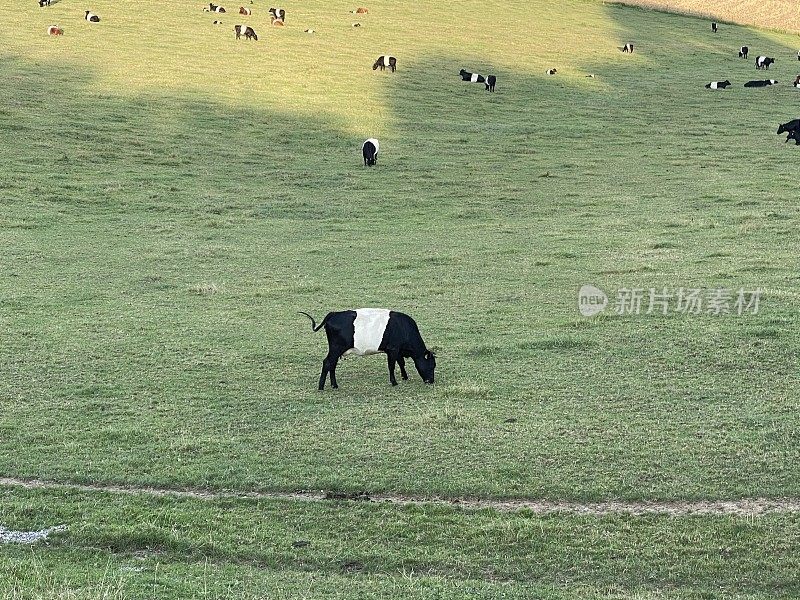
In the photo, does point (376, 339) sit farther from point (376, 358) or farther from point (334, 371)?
point (376, 358)

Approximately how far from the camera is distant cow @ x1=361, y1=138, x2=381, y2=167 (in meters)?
30.3

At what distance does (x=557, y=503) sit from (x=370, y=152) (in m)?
22.3

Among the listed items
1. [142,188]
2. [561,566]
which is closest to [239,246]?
[142,188]

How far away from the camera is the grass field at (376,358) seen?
8156 mm

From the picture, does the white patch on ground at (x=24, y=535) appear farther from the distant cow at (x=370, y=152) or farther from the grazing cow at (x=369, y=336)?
the distant cow at (x=370, y=152)

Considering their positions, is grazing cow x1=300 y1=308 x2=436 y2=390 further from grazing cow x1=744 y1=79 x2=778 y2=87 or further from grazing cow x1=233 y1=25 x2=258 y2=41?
grazing cow x1=233 y1=25 x2=258 y2=41

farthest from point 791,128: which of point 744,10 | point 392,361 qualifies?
point 744,10

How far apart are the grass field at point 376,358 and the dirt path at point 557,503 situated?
126 mm

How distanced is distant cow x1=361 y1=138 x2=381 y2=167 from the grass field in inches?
18.3

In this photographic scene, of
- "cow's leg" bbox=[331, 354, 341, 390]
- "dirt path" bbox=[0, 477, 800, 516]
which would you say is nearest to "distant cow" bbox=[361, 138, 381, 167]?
"cow's leg" bbox=[331, 354, 341, 390]

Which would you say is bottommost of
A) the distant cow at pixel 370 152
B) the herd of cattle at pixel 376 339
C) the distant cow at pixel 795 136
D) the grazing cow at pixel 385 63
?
the distant cow at pixel 370 152

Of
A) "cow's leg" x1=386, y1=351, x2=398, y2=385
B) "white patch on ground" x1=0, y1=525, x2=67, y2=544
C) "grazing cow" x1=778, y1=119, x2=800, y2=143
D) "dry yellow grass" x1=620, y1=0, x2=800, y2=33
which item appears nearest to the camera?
"white patch on ground" x1=0, y1=525, x2=67, y2=544

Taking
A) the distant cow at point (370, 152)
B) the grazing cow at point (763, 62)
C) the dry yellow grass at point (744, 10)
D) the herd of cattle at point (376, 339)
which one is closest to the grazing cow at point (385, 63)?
the distant cow at point (370, 152)

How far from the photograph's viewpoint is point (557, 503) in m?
9.05
